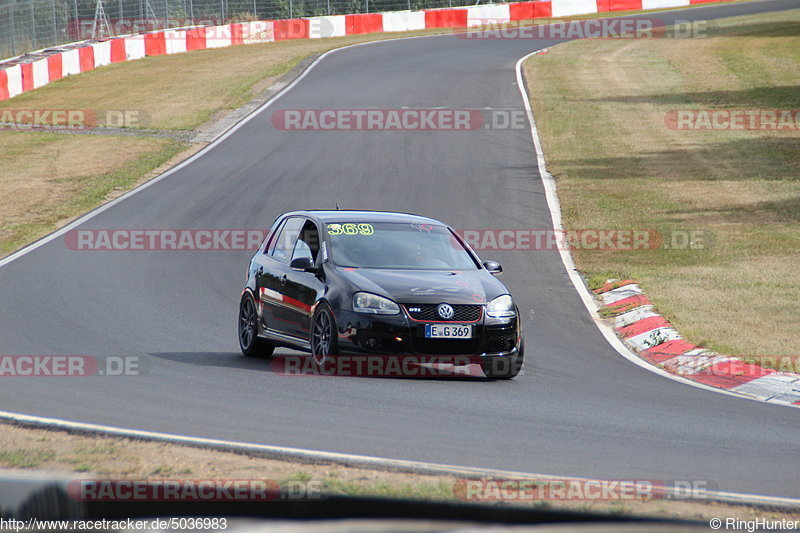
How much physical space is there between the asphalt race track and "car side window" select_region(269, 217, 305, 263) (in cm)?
118

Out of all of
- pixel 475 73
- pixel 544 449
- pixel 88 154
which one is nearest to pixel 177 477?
pixel 544 449

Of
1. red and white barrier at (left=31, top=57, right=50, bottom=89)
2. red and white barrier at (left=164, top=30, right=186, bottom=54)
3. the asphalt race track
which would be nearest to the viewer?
the asphalt race track

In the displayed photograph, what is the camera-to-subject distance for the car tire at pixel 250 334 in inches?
458

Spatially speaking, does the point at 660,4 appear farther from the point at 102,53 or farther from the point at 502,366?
the point at 502,366

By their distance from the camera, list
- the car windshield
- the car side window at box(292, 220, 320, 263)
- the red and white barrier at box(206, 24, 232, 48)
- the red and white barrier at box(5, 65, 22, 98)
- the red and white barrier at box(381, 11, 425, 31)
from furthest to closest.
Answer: the red and white barrier at box(381, 11, 425, 31) < the red and white barrier at box(206, 24, 232, 48) < the red and white barrier at box(5, 65, 22, 98) < the car side window at box(292, 220, 320, 263) < the car windshield

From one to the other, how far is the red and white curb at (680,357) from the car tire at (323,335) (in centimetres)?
347

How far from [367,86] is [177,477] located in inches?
1195

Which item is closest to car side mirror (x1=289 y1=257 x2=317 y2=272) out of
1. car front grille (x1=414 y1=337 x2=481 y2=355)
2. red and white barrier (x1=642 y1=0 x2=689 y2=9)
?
car front grille (x1=414 y1=337 x2=481 y2=355)

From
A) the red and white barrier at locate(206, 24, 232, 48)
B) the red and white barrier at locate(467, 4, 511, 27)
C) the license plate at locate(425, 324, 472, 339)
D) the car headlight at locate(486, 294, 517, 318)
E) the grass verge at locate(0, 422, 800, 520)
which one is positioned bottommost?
the license plate at locate(425, 324, 472, 339)

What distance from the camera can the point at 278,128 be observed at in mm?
30203

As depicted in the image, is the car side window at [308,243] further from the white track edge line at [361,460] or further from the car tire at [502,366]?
the white track edge line at [361,460]

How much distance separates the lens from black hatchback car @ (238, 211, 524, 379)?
998 centimetres

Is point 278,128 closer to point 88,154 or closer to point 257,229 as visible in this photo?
point 88,154

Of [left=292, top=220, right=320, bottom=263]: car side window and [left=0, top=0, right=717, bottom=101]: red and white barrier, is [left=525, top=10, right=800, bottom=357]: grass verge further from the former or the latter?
[left=0, top=0, right=717, bottom=101]: red and white barrier
